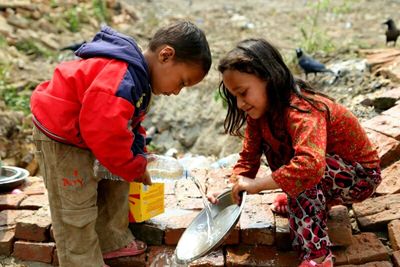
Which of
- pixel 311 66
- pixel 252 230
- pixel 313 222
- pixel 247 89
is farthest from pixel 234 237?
pixel 311 66

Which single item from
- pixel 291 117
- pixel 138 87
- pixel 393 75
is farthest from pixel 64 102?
pixel 393 75

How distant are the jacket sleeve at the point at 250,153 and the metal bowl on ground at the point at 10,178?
161 cm

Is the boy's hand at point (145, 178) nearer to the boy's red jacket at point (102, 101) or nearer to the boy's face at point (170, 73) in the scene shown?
the boy's red jacket at point (102, 101)

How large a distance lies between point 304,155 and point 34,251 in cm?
160

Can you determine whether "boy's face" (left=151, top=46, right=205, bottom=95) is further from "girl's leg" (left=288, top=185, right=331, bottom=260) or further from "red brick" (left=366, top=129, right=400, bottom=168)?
"red brick" (left=366, top=129, right=400, bottom=168)

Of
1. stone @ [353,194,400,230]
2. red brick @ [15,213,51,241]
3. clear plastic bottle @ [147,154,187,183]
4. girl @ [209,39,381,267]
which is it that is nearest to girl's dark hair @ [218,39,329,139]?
girl @ [209,39,381,267]

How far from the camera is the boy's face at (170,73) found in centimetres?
236

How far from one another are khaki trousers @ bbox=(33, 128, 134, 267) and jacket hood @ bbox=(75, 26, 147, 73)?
455 mm

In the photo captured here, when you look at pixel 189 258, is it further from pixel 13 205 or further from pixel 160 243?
pixel 13 205

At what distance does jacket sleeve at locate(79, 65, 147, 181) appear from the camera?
2.12 meters

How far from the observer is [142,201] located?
2781mm

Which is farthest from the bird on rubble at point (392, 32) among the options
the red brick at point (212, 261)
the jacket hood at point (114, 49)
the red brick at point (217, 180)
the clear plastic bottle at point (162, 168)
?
the jacket hood at point (114, 49)

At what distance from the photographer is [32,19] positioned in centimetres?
760

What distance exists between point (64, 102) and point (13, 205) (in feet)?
3.99
